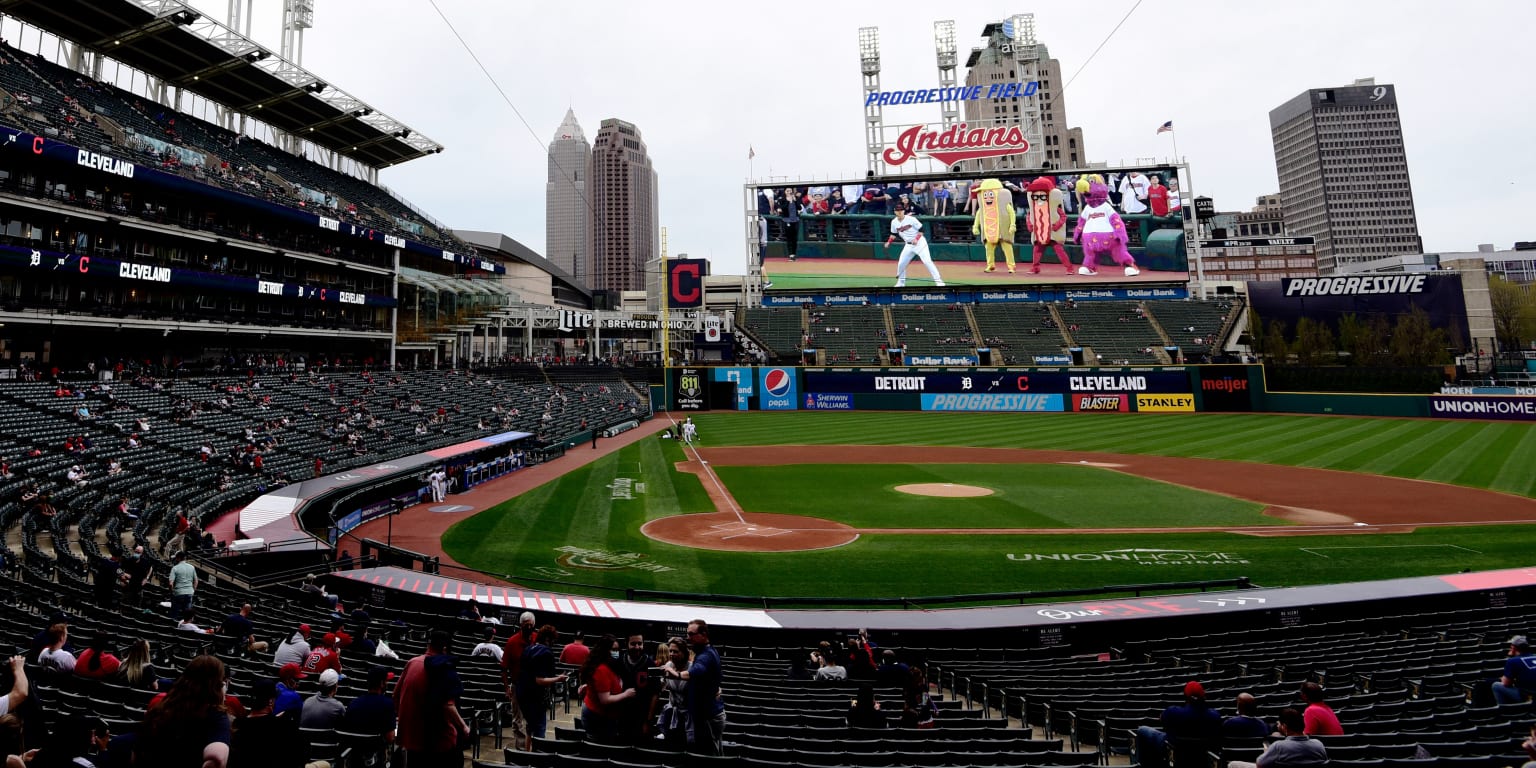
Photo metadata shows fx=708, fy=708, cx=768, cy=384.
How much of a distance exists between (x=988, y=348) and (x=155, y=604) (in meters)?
63.6

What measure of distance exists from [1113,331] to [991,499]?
1969 inches

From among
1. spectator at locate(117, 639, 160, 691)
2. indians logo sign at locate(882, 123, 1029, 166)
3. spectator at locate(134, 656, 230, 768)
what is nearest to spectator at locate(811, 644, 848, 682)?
spectator at locate(134, 656, 230, 768)

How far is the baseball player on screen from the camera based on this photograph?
73.7 metres

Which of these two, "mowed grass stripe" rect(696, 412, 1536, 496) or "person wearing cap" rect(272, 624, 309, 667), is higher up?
"mowed grass stripe" rect(696, 412, 1536, 496)

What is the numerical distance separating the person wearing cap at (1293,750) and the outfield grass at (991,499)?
17.5 meters

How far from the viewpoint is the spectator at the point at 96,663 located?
22.0 feet

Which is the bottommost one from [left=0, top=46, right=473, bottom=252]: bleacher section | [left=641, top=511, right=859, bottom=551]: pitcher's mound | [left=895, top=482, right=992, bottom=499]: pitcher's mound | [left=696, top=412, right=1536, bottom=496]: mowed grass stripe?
[left=641, top=511, right=859, bottom=551]: pitcher's mound

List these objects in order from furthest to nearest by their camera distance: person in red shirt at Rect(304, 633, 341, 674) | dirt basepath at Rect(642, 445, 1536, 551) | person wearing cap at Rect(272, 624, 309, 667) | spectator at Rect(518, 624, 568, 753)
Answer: dirt basepath at Rect(642, 445, 1536, 551)
person wearing cap at Rect(272, 624, 309, 667)
person in red shirt at Rect(304, 633, 341, 674)
spectator at Rect(518, 624, 568, 753)

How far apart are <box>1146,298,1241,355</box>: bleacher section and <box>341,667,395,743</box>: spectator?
72146 millimetres

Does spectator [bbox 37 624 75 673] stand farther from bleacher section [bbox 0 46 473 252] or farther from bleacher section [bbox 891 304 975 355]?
bleacher section [bbox 891 304 975 355]

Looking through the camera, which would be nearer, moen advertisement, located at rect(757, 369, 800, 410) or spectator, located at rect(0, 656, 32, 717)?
spectator, located at rect(0, 656, 32, 717)

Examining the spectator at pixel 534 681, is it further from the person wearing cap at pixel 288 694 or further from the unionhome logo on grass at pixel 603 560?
the unionhome logo on grass at pixel 603 560

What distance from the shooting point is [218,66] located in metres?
44.6

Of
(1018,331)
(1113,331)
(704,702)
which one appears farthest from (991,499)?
(1113,331)
